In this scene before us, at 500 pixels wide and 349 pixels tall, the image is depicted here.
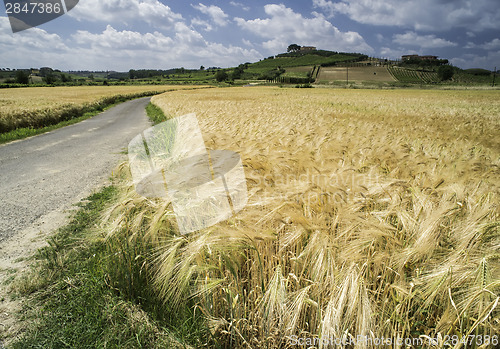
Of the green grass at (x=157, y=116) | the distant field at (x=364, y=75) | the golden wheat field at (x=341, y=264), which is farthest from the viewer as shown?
the distant field at (x=364, y=75)

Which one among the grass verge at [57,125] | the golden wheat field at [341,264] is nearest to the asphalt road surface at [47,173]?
the grass verge at [57,125]

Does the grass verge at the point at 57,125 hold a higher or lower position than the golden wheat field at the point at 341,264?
lower

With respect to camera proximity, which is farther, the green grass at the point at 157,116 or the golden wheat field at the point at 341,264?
the green grass at the point at 157,116

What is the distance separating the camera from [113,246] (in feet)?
7.88

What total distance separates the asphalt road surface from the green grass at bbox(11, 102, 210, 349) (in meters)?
1.73

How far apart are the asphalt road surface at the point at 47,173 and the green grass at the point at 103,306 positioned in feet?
5.68

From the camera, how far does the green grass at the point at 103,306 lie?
1.85 metres

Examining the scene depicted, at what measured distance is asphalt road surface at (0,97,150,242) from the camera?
14.3 feet

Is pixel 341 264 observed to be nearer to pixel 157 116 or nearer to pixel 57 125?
pixel 157 116

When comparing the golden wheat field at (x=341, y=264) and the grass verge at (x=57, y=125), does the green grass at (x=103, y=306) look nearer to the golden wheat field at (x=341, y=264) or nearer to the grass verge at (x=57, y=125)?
the golden wheat field at (x=341, y=264)

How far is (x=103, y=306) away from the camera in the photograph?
2109 mm

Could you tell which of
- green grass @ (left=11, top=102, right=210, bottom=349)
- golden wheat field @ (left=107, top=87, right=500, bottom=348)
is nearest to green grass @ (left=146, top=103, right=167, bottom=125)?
green grass @ (left=11, top=102, right=210, bottom=349)

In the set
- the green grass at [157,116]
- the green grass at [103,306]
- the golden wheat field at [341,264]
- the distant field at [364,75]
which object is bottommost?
the green grass at [157,116]

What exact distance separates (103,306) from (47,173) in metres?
6.25
